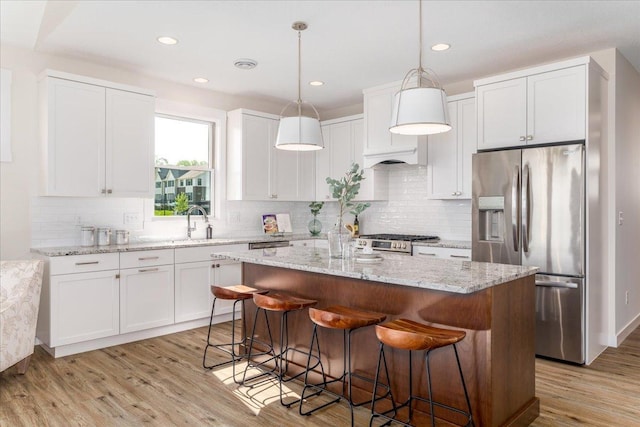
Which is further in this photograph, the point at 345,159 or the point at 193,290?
the point at 345,159

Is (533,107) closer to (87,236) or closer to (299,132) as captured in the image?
(299,132)

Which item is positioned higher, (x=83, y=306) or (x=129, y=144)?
(x=129, y=144)

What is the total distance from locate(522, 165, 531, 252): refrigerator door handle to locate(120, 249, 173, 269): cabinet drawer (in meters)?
3.32

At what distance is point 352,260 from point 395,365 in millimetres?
752

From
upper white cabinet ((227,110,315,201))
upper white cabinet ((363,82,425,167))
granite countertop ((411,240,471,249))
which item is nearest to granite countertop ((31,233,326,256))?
upper white cabinet ((227,110,315,201))

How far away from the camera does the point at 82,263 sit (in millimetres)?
4000

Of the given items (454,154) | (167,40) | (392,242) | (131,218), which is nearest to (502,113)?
(454,154)

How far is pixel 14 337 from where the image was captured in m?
3.32

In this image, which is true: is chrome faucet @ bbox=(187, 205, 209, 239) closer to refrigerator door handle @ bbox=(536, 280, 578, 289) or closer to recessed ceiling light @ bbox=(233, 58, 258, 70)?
recessed ceiling light @ bbox=(233, 58, 258, 70)

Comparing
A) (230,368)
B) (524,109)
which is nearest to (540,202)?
(524,109)

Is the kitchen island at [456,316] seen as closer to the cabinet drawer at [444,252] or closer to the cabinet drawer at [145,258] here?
the cabinet drawer at [444,252]

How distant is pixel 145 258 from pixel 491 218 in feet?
10.7

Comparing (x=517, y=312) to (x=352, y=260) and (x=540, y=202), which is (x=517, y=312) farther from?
(x=540, y=202)

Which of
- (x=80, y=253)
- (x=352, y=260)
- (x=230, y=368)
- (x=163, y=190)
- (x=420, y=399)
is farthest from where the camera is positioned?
(x=163, y=190)
